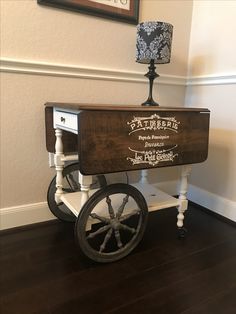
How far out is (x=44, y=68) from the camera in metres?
1.44

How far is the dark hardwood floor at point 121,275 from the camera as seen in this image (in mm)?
1006

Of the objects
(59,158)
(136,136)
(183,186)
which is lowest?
(183,186)

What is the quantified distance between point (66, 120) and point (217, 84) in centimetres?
108

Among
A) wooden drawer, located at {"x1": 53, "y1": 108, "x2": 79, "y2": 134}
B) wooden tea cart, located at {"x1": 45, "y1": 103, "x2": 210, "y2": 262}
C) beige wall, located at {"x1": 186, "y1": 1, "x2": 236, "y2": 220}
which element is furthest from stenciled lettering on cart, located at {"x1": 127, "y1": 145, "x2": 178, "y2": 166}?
beige wall, located at {"x1": 186, "y1": 1, "x2": 236, "y2": 220}

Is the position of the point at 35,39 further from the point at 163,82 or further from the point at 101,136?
the point at 163,82

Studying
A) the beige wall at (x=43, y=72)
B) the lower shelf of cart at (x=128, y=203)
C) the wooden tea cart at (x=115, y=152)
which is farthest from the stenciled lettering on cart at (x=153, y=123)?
the beige wall at (x=43, y=72)

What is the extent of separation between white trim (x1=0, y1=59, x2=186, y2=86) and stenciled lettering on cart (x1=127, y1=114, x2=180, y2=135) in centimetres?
59

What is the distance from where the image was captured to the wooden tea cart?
1.06m

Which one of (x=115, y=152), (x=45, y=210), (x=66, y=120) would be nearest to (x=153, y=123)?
(x=115, y=152)

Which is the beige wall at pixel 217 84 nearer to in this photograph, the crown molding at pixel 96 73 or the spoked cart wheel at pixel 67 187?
the crown molding at pixel 96 73

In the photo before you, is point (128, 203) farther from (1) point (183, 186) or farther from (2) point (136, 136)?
(2) point (136, 136)

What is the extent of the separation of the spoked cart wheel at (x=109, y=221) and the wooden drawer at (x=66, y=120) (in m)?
0.30

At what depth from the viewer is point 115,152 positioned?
1.11 m

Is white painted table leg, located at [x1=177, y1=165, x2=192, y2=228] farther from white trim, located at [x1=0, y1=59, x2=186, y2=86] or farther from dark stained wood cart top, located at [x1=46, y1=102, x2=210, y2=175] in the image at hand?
white trim, located at [x1=0, y1=59, x2=186, y2=86]
